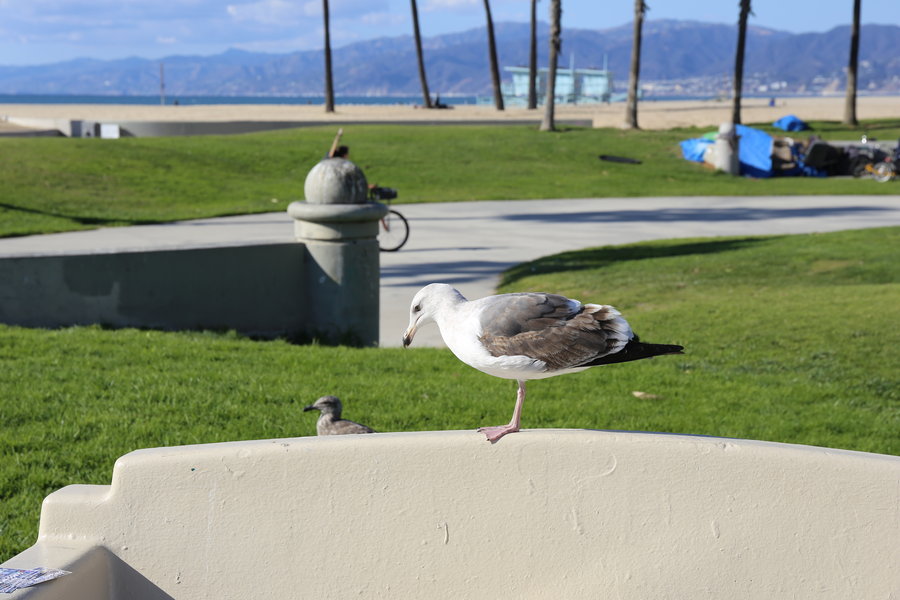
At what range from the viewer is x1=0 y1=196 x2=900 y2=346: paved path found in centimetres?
1460

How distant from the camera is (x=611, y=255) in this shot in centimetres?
1683

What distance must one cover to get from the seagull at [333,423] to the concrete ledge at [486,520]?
196 cm

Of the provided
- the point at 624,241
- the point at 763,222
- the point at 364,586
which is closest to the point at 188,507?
the point at 364,586

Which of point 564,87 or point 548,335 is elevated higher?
point 564,87

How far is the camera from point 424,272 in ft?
49.4

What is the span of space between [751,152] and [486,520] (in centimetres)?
3267

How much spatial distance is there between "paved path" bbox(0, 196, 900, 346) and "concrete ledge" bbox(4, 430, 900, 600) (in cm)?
691

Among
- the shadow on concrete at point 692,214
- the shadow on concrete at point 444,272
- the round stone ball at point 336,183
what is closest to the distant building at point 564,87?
the shadow on concrete at point 692,214

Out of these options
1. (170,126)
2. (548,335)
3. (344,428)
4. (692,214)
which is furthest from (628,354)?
(170,126)

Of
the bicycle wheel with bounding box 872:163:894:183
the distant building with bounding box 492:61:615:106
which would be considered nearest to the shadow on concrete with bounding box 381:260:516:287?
the bicycle wheel with bounding box 872:163:894:183

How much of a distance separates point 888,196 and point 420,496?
27.6m

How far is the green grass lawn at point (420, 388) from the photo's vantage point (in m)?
6.66

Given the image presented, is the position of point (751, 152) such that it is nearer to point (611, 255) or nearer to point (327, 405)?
point (611, 255)

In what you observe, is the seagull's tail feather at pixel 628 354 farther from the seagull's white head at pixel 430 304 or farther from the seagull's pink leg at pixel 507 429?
the seagull's white head at pixel 430 304
